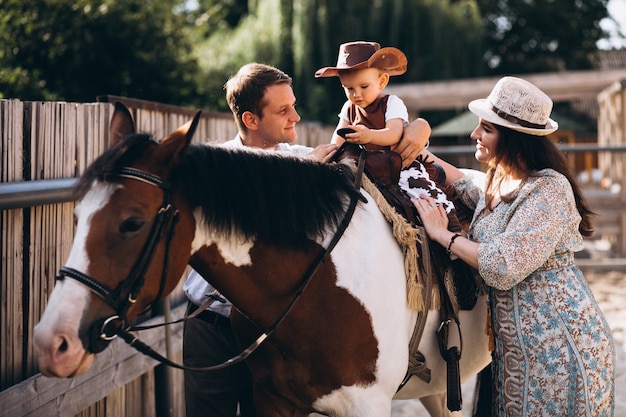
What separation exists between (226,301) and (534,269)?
46.1 inches

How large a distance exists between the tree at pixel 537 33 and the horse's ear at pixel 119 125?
Result: 2375 centimetres

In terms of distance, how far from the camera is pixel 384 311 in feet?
7.18

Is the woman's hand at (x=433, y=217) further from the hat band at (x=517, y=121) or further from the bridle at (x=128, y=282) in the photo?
the bridle at (x=128, y=282)

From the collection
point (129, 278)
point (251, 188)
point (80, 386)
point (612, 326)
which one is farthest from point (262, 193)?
point (612, 326)

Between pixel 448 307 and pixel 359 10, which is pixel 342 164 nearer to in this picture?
pixel 448 307

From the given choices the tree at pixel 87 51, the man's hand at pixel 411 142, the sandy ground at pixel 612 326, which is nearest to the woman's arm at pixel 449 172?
the man's hand at pixel 411 142

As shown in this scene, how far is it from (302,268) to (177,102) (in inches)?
354

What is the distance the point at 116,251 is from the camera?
5.66ft

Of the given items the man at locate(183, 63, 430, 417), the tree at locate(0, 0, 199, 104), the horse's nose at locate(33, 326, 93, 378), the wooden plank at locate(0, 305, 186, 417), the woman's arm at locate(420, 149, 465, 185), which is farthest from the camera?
the tree at locate(0, 0, 199, 104)

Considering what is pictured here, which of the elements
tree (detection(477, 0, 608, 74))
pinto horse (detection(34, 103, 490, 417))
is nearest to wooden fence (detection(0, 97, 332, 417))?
pinto horse (detection(34, 103, 490, 417))

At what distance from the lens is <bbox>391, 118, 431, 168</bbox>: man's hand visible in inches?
99.1

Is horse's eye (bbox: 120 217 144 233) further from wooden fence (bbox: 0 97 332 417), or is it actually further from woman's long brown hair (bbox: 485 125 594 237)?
woman's long brown hair (bbox: 485 125 594 237)

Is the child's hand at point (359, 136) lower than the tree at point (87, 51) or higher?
lower

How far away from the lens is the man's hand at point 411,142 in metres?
2.52
